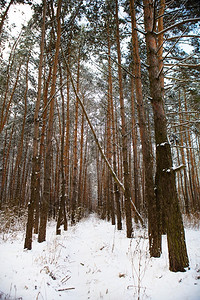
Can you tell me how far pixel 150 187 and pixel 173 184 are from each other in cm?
130

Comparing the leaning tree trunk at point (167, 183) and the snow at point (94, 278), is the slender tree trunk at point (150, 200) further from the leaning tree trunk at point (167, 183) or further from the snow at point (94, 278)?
the leaning tree trunk at point (167, 183)

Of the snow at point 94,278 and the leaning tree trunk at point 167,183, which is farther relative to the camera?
the leaning tree trunk at point 167,183

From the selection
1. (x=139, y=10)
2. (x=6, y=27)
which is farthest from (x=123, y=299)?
(x=6, y=27)

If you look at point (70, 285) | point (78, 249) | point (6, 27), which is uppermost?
point (6, 27)

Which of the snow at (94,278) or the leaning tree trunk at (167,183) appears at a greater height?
the leaning tree trunk at (167,183)

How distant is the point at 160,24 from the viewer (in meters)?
5.14

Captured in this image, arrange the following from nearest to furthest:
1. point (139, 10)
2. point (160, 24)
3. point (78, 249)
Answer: point (78, 249), point (160, 24), point (139, 10)

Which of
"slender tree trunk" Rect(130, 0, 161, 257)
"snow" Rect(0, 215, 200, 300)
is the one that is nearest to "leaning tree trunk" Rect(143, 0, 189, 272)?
"snow" Rect(0, 215, 200, 300)

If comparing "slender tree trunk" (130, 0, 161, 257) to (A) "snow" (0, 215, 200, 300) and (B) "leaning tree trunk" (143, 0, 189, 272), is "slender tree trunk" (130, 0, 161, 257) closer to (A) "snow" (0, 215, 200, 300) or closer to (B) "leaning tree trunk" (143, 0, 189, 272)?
(A) "snow" (0, 215, 200, 300)

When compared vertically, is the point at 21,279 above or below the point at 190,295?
below

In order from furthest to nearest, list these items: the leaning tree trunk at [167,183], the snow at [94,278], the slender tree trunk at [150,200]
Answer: the slender tree trunk at [150,200]
the leaning tree trunk at [167,183]
the snow at [94,278]

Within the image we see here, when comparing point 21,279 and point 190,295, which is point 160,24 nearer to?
point 190,295

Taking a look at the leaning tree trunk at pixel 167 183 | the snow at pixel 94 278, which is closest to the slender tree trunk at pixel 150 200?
the snow at pixel 94 278

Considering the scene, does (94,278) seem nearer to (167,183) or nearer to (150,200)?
(150,200)
